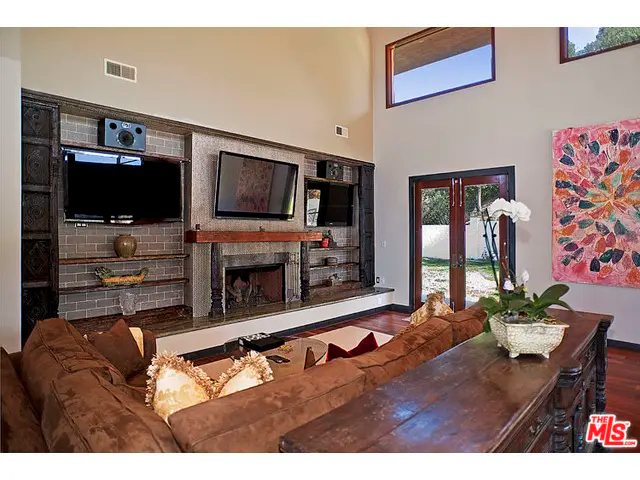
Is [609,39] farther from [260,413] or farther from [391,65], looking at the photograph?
[260,413]

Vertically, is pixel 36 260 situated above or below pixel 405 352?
above

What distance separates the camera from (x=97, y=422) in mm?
1109

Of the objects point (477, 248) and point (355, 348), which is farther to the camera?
point (477, 248)

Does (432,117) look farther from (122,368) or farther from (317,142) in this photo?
(122,368)

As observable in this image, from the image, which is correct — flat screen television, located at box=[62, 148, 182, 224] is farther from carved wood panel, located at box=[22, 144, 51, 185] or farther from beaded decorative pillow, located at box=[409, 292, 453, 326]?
beaded decorative pillow, located at box=[409, 292, 453, 326]

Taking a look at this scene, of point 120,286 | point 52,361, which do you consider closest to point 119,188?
point 120,286

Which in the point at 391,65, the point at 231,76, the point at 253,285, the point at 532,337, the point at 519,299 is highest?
the point at 391,65

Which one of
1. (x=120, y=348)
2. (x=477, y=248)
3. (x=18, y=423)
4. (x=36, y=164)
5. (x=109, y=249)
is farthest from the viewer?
(x=477, y=248)

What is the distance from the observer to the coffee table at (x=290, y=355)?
2.81 meters

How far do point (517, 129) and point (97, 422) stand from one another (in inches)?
227

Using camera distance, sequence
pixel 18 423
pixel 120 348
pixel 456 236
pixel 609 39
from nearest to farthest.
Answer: pixel 18 423 → pixel 120 348 → pixel 609 39 → pixel 456 236

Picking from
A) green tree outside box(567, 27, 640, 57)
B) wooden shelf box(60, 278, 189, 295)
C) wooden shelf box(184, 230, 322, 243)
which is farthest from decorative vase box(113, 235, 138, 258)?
green tree outside box(567, 27, 640, 57)

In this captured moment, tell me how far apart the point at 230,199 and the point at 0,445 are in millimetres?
3821

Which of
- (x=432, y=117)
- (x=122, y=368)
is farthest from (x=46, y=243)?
(x=432, y=117)
